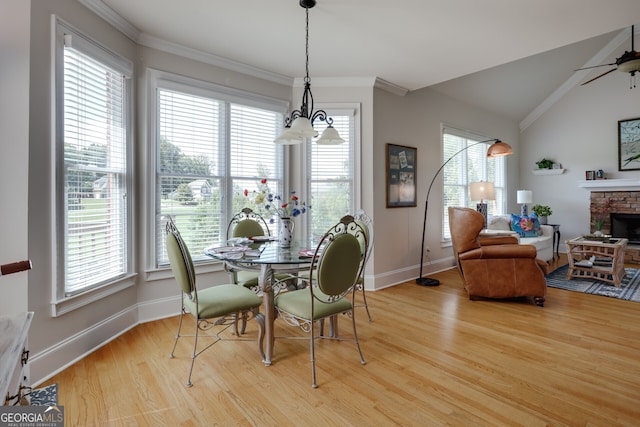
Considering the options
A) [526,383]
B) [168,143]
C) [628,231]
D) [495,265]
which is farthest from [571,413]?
[628,231]

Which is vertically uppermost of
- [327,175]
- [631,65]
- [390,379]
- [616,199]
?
[631,65]

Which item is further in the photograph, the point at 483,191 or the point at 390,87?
the point at 483,191

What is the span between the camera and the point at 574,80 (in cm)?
653

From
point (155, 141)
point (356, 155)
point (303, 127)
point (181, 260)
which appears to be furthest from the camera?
point (356, 155)

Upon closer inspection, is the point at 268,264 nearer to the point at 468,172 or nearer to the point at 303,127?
the point at 303,127

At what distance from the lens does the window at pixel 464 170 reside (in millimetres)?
5555

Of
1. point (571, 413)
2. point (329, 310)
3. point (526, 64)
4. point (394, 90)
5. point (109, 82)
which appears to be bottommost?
point (571, 413)

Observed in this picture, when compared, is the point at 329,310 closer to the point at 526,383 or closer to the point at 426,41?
the point at 526,383

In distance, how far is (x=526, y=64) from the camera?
5355 millimetres

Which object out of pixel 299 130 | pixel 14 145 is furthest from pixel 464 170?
pixel 14 145

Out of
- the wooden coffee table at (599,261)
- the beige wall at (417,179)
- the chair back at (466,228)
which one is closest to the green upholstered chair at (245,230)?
the beige wall at (417,179)

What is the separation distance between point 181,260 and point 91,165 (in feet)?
4.03

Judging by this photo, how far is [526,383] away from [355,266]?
1.34 meters

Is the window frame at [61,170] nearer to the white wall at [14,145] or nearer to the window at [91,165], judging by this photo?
the window at [91,165]
